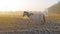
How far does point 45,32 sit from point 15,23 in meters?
0.30

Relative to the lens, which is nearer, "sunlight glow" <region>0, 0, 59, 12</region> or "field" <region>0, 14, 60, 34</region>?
"field" <region>0, 14, 60, 34</region>

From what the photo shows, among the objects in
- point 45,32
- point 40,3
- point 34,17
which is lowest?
point 45,32

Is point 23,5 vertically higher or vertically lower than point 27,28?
higher

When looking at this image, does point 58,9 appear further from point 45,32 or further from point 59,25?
point 45,32

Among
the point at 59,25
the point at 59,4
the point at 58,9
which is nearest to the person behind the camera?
the point at 59,25

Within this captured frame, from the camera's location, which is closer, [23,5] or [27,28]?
[27,28]

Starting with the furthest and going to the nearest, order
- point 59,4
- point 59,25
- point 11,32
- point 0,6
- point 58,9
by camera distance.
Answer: point 0,6, point 59,4, point 58,9, point 59,25, point 11,32

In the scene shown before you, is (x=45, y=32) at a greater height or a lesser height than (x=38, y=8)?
lesser

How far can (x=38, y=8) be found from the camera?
2197mm

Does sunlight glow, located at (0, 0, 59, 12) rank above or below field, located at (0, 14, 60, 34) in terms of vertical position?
above

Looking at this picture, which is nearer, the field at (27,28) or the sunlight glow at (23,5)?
the field at (27,28)

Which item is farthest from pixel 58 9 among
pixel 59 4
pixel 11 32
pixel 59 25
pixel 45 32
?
pixel 11 32

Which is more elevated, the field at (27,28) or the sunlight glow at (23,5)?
the sunlight glow at (23,5)

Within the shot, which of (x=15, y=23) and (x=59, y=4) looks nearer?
(x=15, y=23)
